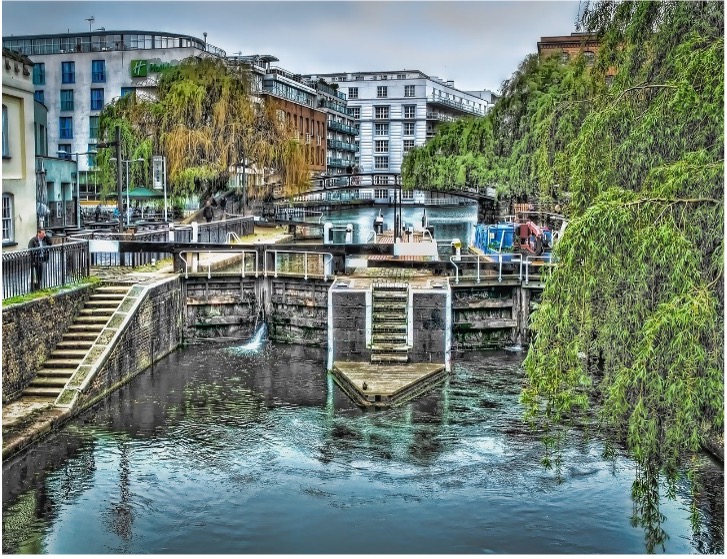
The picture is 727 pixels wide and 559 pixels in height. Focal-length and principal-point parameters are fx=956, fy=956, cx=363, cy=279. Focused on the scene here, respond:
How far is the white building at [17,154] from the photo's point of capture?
2653 centimetres

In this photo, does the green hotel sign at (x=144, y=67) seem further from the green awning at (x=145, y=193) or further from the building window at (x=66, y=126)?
the green awning at (x=145, y=193)

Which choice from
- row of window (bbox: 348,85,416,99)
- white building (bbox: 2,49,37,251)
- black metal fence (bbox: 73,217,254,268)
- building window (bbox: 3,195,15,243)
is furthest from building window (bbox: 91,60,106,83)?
row of window (bbox: 348,85,416,99)

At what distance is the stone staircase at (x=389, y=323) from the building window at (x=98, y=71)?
48.0m

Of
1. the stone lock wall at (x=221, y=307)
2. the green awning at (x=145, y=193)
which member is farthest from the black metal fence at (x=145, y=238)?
the green awning at (x=145, y=193)

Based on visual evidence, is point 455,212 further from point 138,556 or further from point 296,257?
point 138,556

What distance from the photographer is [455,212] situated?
8919 cm

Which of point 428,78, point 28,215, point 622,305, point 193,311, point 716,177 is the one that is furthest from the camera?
point 428,78

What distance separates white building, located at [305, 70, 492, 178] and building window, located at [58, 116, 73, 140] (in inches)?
1833

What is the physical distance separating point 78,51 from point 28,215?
45177 millimetres

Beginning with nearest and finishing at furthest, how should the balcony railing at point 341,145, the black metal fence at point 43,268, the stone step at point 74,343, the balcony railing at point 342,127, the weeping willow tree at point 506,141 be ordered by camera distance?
the black metal fence at point 43,268 < the stone step at point 74,343 < the weeping willow tree at point 506,141 < the balcony railing at point 342,127 < the balcony railing at point 341,145

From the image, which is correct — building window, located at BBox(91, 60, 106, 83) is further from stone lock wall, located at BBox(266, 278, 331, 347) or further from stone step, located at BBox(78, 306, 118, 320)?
stone step, located at BBox(78, 306, 118, 320)

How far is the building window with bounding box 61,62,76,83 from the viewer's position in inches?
2712

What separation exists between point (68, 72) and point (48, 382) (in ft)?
174

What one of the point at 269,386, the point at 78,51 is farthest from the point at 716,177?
the point at 78,51
